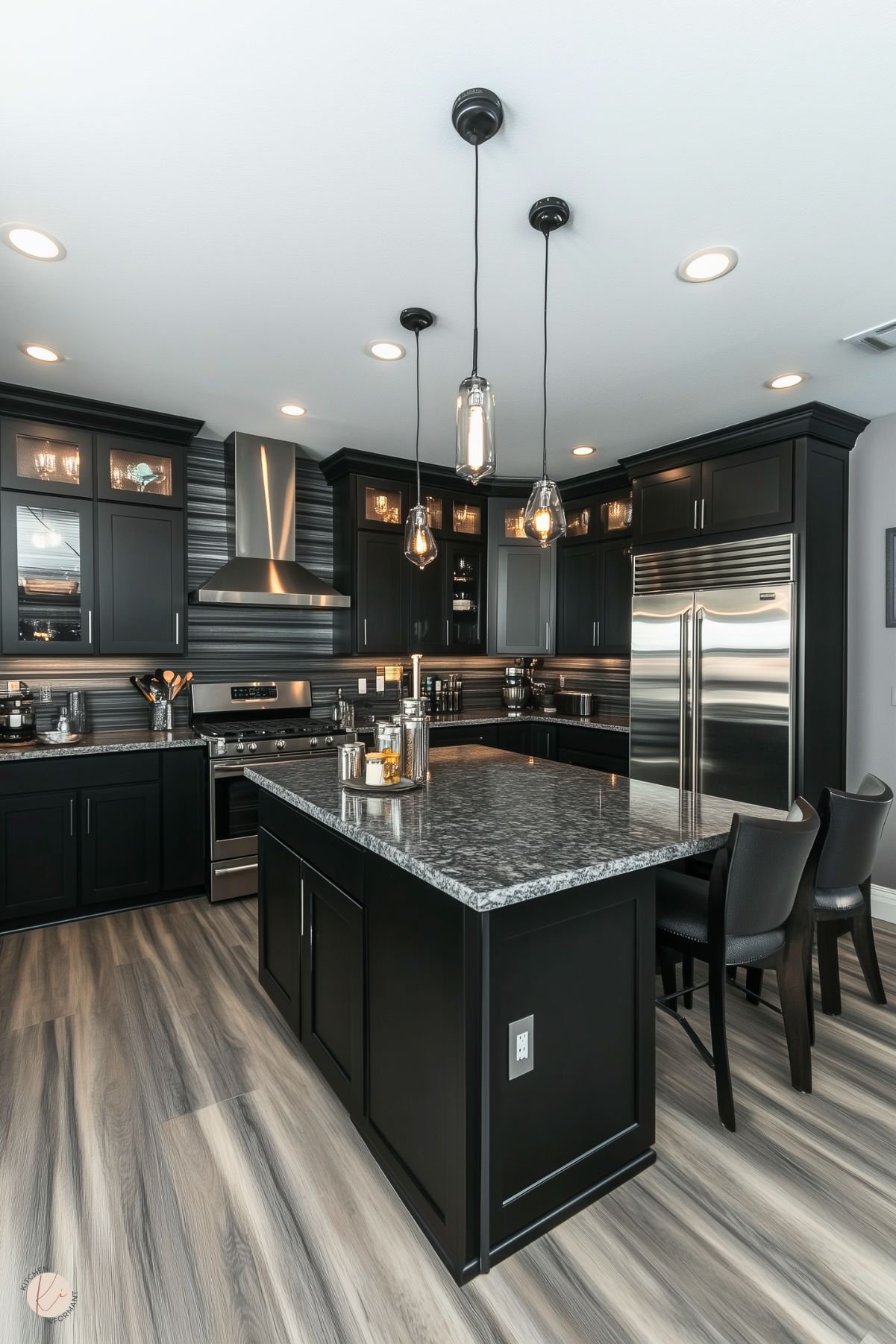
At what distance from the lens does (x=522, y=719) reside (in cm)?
510

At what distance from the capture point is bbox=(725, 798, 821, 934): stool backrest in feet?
6.04

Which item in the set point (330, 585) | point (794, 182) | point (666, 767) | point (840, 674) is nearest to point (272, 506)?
point (330, 585)

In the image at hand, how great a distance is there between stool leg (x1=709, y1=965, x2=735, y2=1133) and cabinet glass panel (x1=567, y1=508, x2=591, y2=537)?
3703 mm

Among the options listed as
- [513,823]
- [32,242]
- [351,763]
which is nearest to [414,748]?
[351,763]

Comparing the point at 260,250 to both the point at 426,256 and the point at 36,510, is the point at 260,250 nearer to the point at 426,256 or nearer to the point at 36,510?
the point at 426,256

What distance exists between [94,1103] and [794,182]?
11.2ft

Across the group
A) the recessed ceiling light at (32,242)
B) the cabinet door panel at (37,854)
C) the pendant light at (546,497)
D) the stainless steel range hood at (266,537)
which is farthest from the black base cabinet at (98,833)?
the pendant light at (546,497)

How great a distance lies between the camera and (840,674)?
12.5 ft

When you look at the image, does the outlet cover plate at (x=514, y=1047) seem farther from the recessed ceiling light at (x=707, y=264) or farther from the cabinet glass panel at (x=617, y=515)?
the cabinet glass panel at (x=617, y=515)

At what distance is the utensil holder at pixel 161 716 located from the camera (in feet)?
13.5

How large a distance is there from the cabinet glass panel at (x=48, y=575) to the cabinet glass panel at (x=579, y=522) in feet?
11.0

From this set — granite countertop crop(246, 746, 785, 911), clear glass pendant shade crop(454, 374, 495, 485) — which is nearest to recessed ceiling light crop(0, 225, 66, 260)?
clear glass pendant shade crop(454, 374, 495, 485)

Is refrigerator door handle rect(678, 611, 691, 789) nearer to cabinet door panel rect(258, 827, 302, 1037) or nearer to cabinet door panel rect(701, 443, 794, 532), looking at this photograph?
cabinet door panel rect(701, 443, 794, 532)

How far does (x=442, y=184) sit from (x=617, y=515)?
3314 mm
